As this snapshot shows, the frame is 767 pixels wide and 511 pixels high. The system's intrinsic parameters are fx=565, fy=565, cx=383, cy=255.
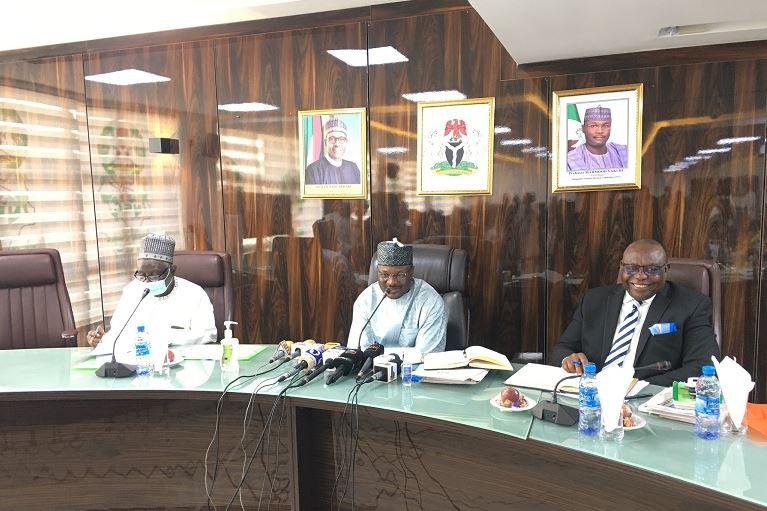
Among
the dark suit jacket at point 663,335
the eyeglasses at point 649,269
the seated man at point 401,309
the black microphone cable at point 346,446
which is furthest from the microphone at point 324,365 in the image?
the eyeglasses at point 649,269

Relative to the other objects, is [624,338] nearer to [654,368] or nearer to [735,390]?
[654,368]

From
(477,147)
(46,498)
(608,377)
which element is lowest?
(46,498)

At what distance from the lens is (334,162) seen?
11.3ft

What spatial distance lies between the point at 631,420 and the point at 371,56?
253cm

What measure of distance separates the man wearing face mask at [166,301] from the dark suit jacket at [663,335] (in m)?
1.56

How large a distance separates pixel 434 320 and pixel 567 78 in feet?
4.97

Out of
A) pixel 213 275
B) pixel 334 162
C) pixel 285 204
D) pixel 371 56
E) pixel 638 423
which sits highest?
pixel 371 56

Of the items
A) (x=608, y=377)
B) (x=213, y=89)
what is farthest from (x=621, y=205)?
(x=213, y=89)

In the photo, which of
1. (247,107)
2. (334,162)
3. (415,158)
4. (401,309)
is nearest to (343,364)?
(401,309)

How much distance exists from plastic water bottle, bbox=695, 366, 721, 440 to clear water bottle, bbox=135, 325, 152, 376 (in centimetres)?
168

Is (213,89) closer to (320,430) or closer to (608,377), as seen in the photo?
(320,430)

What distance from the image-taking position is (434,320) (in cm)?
235

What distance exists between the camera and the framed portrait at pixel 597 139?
285 centimetres

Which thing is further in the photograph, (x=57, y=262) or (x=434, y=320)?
(x=57, y=262)
